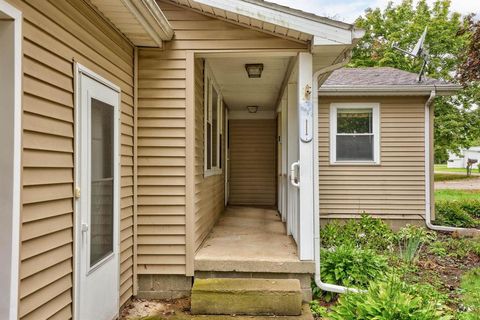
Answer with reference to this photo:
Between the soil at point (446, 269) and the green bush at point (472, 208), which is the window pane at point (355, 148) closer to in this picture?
the soil at point (446, 269)

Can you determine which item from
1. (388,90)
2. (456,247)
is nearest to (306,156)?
(456,247)

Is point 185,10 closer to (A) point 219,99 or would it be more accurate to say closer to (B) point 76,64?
(B) point 76,64

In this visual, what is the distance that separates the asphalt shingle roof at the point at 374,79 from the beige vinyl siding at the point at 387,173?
300mm

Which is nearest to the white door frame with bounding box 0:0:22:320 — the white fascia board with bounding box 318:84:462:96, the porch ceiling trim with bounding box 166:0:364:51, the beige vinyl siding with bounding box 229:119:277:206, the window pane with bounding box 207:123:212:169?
the porch ceiling trim with bounding box 166:0:364:51

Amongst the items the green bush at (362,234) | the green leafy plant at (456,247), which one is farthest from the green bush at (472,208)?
the green bush at (362,234)

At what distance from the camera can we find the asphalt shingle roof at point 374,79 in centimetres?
735

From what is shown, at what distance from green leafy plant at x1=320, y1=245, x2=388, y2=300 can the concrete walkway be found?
40 cm

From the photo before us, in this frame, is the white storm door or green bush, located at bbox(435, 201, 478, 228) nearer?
the white storm door

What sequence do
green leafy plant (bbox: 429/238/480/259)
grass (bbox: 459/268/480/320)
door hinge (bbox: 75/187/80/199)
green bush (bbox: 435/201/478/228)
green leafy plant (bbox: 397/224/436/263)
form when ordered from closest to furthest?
door hinge (bbox: 75/187/80/199), grass (bbox: 459/268/480/320), green leafy plant (bbox: 397/224/436/263), green leafy plant (bbox: 429/238/480/259), green bush (bbox: 435/201/478/228)

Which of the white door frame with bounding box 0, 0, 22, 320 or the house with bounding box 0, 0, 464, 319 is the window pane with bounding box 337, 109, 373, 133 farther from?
the white door frame with bounding box 0, 0, 22, 320

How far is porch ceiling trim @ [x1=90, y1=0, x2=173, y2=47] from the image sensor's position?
9.66 feet

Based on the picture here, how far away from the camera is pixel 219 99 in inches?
269

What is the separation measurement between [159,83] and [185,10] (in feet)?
2.58

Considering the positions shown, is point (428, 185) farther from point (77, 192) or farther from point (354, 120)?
point (77, 192)
